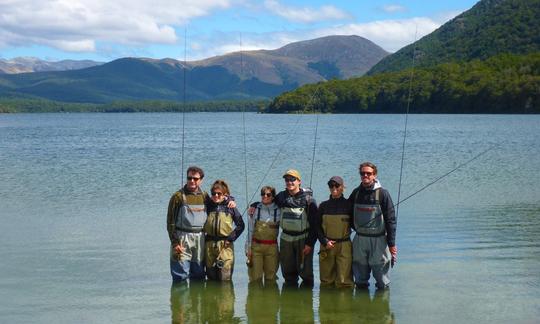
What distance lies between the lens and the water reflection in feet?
31.3

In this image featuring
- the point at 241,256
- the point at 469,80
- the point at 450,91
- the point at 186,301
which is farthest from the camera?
the point at 450,91

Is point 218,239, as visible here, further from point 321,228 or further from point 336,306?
point 336,306

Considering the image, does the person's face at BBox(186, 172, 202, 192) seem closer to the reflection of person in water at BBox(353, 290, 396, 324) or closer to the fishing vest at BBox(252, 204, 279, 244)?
the fishing vest at BBox(252, 204, 279, 244)

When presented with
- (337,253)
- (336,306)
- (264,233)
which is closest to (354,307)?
(336,306)

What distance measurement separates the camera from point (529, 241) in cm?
1492

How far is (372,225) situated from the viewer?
9.73m

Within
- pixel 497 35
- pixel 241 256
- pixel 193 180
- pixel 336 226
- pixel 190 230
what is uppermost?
pixel 497 35

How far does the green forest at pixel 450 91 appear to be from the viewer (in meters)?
110

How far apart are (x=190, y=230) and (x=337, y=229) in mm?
2141

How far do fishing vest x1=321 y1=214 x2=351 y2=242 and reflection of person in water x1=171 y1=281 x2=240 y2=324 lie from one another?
1.77 m

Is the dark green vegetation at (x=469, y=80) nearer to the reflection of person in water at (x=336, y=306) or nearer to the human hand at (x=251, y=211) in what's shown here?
the reflection of person in water at (x=336, y=306)

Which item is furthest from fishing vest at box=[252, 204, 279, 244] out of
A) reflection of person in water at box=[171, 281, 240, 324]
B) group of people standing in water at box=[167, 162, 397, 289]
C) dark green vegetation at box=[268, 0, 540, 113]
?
dark green vegetation at box=[268, 0, 540, 113]

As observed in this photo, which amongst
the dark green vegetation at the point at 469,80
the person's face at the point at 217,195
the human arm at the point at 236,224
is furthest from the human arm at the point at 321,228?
the dark green vegetation at the point at 469,80

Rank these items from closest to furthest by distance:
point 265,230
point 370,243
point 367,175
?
point 367,175
point 370,243
point 265,230
